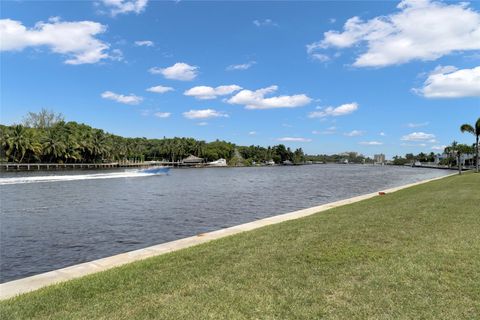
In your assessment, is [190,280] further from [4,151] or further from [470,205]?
[4,151]

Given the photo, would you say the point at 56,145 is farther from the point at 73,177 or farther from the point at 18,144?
the point at 73,177

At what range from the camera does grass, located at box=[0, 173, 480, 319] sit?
5.66 meters

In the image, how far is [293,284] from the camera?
6.70 meters

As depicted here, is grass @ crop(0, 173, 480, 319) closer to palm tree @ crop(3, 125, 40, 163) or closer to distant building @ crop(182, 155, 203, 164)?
palm tree @ crop(3, 125, 40, 163)

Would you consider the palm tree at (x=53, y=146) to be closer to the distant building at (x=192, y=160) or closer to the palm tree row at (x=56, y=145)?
the palm tree row at (x=56, y=145)

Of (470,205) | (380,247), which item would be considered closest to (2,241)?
(380,247)

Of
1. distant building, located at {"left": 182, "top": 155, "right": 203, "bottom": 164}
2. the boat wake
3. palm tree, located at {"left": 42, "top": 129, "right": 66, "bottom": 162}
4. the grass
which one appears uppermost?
palm tree, located at {"left": 42, "top": 129, "right": 66, "bottom": 162}

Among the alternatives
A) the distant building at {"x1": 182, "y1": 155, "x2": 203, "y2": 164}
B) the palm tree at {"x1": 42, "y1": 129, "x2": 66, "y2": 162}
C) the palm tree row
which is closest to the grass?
the palm tree row

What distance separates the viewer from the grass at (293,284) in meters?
5.66

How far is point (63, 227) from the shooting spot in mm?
19125

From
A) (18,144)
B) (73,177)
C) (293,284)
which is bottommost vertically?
(73,177)

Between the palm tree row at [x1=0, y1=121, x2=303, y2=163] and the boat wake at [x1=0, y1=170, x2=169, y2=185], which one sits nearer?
the boat wake at [x1=0, y1=170, x2=169, y2=185]

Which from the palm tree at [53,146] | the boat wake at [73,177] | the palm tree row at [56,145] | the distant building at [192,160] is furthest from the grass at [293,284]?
the distant building at [192,160]

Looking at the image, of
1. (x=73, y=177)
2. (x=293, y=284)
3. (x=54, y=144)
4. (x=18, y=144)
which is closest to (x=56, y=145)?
(x=54, y=144)
